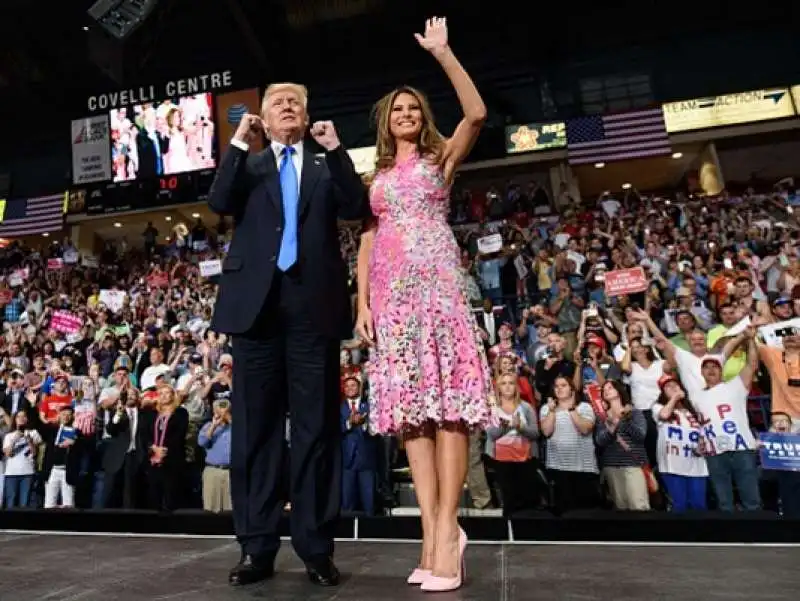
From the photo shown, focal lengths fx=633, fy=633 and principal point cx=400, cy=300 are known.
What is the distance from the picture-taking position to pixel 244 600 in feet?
5.35

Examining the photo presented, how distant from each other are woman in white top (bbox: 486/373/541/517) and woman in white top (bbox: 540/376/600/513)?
118 millimetres

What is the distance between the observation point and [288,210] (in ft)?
6.72

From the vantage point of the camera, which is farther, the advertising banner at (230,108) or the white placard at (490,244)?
the advertising banner at (230,108)

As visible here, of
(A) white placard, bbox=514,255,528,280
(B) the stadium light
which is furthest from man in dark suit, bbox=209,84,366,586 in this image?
(B) the stadium light

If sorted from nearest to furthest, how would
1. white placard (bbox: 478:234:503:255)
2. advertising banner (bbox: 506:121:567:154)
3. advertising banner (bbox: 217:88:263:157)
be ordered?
white placard (bbox: 478:234:503:255), advertising banner (bbox: 217:88:263:157), advertising banner (bbox: 506:121:567:154)

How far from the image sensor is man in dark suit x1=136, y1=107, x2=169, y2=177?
43.4 feet

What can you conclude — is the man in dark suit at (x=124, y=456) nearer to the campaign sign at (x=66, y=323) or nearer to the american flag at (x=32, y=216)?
the campaign sign at (x=66, y=323)

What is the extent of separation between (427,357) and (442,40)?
102 centimetres

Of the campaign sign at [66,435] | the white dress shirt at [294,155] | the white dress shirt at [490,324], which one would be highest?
the white dress shirt at [490,324]

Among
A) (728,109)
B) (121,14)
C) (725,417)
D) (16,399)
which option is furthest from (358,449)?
(728,109)

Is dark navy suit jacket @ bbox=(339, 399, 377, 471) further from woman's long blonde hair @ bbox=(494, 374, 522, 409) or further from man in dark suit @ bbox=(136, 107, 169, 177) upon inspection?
man in dark suit @ bbox=(136, 107, 169, 177)

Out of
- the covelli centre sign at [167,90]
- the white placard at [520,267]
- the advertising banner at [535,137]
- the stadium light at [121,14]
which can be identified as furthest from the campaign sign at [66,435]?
the advertising banner at [535,137]

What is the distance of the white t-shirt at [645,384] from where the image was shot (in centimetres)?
505

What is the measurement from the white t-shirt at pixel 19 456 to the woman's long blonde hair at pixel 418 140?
5719 mm
